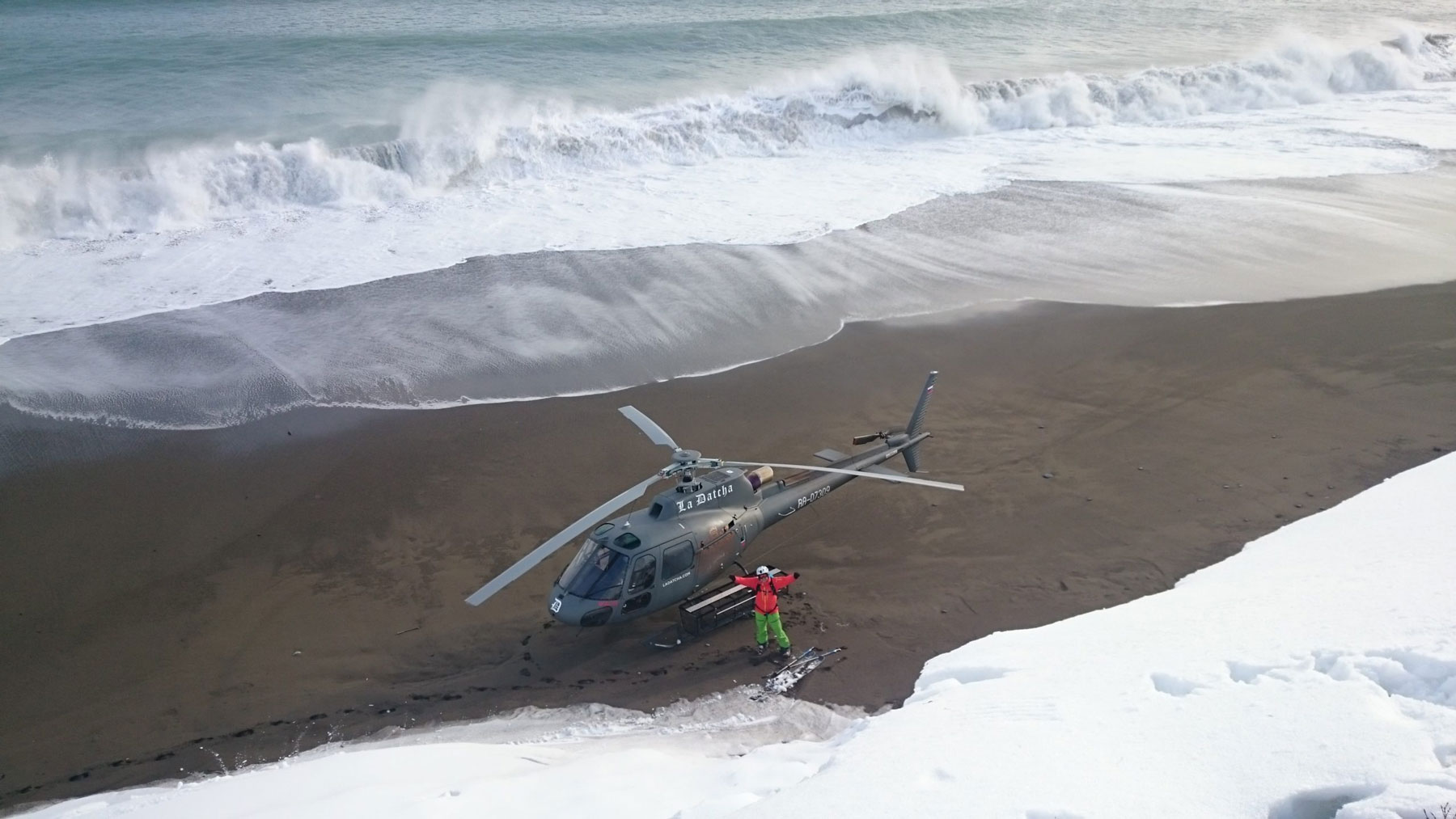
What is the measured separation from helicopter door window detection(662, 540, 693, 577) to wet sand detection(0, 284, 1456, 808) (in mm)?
802

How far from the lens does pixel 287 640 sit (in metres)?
10.6

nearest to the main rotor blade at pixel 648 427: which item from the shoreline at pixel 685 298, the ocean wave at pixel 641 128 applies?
the shoreline at pixel 685 298

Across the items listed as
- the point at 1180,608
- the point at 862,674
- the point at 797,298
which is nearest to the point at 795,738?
the point at 862,674

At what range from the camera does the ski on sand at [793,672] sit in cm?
1012

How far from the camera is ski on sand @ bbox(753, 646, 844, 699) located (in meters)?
10.1

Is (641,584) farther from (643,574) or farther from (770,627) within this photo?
(770,627)

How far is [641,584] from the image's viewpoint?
10477 mm

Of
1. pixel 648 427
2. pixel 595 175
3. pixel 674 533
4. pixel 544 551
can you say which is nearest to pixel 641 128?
pixel 595 175

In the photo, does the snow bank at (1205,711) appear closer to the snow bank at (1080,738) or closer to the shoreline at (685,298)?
the snow bank at (1080,738)

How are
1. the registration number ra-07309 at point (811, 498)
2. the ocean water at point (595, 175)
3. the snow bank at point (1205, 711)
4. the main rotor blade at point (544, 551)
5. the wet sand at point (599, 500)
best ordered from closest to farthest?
the snow bank at point (1205, 711)
the main rotor blade at point (544, 551)
the wet sand at point (599, 500)
the registration number ra-07309 at point (811, 498)
the ocean water at point (595, 175)

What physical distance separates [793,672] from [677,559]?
5.36 ft

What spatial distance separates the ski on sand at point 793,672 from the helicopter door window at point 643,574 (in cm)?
150

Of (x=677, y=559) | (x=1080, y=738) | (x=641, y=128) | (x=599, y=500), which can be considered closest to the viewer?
(x=1080, y=738)

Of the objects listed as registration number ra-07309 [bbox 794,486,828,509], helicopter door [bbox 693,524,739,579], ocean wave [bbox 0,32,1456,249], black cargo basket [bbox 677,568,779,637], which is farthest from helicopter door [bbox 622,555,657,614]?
ocean wave [bbox 0,32,1456,249]
